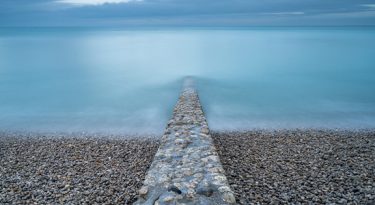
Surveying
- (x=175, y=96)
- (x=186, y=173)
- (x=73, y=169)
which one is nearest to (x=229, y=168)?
(x=186, y=173)

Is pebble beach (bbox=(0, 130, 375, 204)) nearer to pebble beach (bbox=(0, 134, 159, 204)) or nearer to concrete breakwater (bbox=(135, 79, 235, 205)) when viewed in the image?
pebble beach (bbox=(0, 134, 159, 204))

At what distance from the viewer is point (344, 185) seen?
5.47m

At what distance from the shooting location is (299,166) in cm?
630

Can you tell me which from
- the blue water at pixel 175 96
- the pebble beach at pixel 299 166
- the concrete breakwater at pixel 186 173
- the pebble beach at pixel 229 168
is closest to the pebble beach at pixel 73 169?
the pebble beach at pixel 229 168

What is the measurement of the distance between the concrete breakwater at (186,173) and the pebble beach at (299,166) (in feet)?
1.67

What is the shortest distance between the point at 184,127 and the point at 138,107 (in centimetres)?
539

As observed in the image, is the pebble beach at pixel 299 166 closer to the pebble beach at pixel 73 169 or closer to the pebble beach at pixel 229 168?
the pebble beach at pixel 229 168

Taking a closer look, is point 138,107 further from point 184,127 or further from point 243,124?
point 184,127

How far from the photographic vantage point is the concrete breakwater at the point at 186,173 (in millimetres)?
4488

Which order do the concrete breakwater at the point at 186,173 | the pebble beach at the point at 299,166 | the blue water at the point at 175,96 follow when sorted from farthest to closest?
the blue water at the point at 175,96 < the pebble beach at the point at 299,166 < the concrete breakwater at the point at 186,173

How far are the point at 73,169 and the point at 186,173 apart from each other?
8.47 ft

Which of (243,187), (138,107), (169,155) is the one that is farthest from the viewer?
(138,107)

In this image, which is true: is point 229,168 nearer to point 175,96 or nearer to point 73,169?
point 73,169

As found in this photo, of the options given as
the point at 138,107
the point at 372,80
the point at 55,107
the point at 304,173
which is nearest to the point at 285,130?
the point at 304,173
